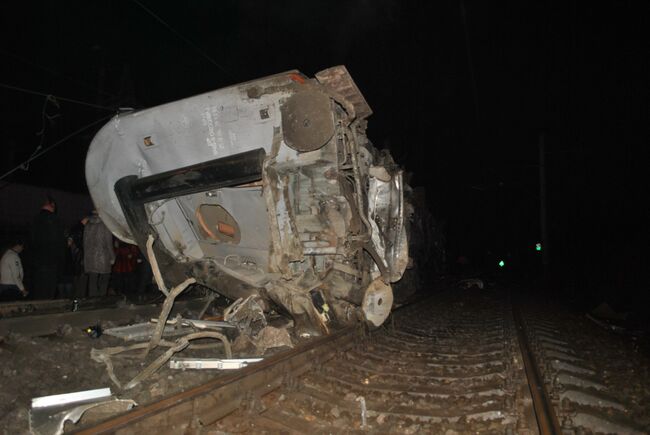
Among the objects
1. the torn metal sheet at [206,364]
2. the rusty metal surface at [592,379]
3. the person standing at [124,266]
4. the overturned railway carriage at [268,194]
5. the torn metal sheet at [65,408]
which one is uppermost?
the overturned railway carriage at [268,194]

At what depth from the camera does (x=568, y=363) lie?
4.01 meters

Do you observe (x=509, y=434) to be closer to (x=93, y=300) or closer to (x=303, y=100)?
(x=303, y=100)

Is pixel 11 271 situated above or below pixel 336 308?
above

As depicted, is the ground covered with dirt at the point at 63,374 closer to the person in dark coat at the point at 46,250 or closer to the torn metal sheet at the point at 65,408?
the torn metal sheet at the point at 65,408

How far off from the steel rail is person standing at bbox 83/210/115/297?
3.89 meters

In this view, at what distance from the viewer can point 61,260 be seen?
228 inches

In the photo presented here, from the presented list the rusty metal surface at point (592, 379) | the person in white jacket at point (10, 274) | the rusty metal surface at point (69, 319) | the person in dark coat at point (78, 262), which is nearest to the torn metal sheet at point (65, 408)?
the rusty metal surface at point (69, 319)

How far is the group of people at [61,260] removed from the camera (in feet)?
17.9

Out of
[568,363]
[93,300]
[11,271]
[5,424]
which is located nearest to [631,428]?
[568,363]

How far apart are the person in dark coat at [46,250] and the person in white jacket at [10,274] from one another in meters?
0.18

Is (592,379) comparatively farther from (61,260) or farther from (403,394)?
(61,260)

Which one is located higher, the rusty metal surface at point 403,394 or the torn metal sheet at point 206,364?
the torn metal sheet at point 206,364

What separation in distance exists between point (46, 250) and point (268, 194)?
352 centimetres

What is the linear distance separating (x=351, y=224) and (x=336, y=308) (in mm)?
988
